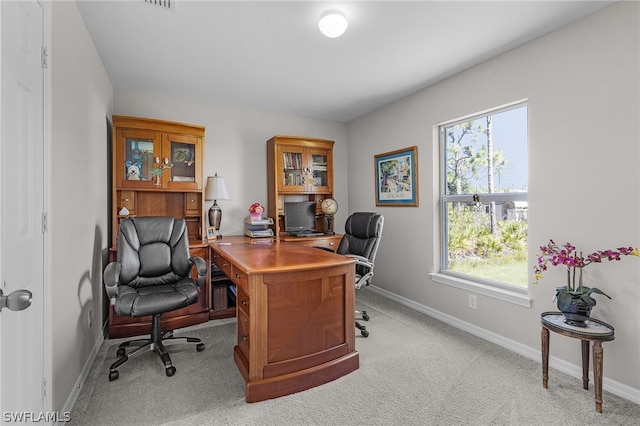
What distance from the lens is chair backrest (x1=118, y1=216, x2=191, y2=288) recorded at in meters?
2.53

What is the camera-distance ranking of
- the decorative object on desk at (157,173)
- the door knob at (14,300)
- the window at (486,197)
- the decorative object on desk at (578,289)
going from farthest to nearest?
1. the decorative object on desk at (157,173)
2. the window at (486,197)
3. the decorative object on desk at (578,289)
4. the door knob at (14,300)

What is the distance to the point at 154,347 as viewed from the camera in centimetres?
238

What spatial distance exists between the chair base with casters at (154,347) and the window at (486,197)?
8.81 feet

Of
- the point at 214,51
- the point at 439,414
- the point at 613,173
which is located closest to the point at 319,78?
the point at 214,51

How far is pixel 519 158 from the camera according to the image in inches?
104

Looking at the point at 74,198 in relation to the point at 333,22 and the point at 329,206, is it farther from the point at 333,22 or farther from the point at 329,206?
the point at 329,206

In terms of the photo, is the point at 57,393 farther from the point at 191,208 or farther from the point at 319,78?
the point at 319,78

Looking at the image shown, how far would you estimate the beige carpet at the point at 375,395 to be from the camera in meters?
1.74

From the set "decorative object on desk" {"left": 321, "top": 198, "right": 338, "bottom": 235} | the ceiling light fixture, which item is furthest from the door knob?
"decorative object on desk" {"left": 321, "top": 198, "right": 338, "bottom": 235}

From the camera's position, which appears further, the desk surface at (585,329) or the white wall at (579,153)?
the white wall at (579,153)

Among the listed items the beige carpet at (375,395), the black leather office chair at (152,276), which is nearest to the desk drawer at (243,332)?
the beige carpet at (375,395)

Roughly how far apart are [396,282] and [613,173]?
241cm

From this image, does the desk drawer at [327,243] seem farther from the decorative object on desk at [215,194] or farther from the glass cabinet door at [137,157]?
the glass cabinet door at [137,157]

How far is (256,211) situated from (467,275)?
8.21 ft
